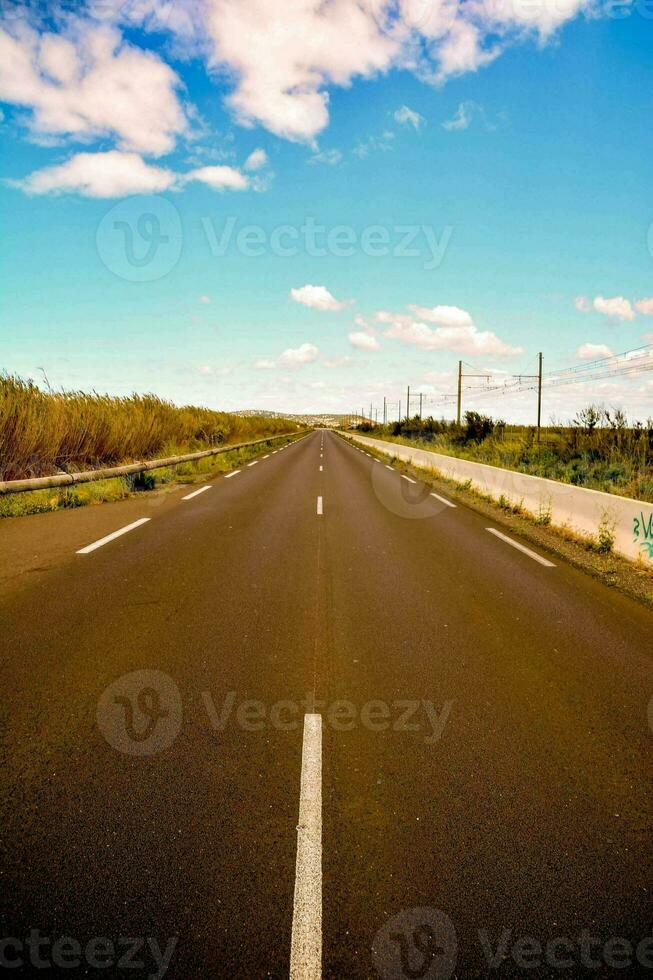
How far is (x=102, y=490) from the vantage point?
13.2 metres

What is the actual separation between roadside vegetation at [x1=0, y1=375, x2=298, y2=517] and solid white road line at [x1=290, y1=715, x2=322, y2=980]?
10004 mm

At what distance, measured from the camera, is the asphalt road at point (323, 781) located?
1986mm

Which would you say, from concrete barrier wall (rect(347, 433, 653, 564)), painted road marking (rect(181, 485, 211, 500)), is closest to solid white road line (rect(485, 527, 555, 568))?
concrete barrier wall (rect(347, 433, 653, 564))

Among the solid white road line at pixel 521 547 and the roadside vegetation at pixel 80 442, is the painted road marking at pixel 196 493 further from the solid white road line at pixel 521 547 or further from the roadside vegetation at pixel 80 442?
the solid white road line at pixel 521 547

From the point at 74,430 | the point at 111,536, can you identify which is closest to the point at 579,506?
the point at 111,536

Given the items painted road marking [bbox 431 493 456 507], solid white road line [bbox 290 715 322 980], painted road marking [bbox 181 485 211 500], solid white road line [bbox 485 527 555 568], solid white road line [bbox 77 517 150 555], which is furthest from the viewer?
painted road marking [bbox 431 493 456 507]

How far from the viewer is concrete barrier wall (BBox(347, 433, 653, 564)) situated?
7453 millimetres

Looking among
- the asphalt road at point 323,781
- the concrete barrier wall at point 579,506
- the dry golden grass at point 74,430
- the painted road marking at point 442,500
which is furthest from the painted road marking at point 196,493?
the concrete barrier wall at point 579,506

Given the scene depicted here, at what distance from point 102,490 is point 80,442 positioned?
10.7ft

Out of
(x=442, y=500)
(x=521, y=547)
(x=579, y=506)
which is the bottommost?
(x=521, y=547)

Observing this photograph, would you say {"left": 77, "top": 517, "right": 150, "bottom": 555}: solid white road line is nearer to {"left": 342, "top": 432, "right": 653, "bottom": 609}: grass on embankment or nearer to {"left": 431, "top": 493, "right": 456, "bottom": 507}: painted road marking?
{"left": 342, "top": 432, "right": 653, "bottom": 609}: grass on embankment

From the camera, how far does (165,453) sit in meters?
22.0

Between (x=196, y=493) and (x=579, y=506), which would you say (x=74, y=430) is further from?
(x=579, y=506)

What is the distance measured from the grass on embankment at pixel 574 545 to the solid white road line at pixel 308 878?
16.1ft
